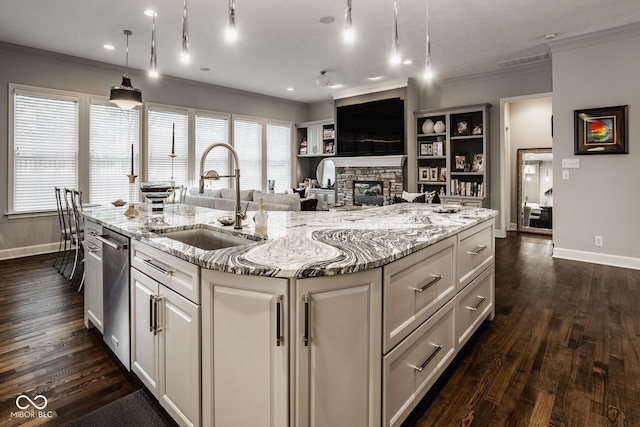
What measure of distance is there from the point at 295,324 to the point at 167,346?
770 mm

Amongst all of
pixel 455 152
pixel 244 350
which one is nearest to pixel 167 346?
pixel 244 350

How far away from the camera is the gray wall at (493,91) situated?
589cm

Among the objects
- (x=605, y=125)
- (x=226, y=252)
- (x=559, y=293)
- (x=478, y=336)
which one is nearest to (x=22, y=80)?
(x=226, y=252)

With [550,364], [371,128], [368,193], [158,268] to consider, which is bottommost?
[550,364]

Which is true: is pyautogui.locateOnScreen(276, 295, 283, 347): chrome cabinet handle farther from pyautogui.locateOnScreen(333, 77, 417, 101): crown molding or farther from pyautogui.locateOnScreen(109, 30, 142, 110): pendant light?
pyautogui.locateOnScreen(333, 77, 417, 101): crown molding

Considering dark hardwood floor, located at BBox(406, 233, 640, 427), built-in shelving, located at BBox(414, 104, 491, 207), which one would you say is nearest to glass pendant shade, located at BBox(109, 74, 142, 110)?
dark hardwood floor, located at BBox(406, 233, 640, 427)

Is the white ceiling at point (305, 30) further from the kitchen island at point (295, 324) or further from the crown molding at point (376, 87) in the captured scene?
the kitchen island at point (295, 324)

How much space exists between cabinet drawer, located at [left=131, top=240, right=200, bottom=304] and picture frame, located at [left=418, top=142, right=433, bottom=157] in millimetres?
6053

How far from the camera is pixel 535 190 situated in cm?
693

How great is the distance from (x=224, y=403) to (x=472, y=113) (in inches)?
263

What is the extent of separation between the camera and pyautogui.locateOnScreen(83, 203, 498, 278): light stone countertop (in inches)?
50.1

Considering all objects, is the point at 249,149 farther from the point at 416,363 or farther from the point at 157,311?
the point at 416,363

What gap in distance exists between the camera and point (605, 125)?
4.40 meters

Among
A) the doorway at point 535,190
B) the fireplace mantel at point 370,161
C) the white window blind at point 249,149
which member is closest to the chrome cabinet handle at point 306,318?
the fireplace mantel at point 370,161
